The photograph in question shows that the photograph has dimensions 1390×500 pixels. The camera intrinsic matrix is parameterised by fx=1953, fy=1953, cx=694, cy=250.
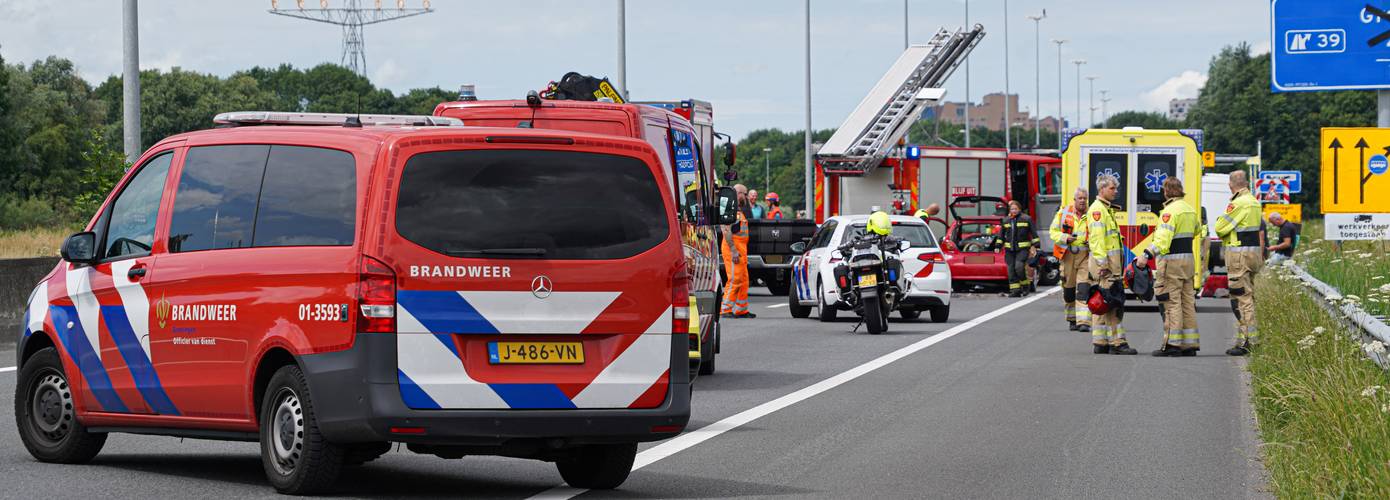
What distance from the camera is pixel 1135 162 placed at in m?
28.6

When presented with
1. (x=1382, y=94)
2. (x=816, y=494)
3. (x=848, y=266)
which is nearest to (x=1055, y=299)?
(x=848, y=266)

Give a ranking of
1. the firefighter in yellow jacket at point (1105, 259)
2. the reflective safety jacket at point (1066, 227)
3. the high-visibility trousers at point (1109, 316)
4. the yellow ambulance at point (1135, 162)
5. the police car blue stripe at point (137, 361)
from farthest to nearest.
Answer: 1. the yellow ambulance at point (1135, 162)
2. the reflective safety jacket at point (1066, 227)
3. the firefighter in yellow jacket at point (1105, 259)
4. the high-visibility trousers at point (1109, 316)
5. the police car blue stripe at point (137, 361)

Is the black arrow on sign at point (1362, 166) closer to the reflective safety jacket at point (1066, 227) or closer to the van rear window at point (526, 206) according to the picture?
the reflective safety jacket at point (1066, 227)

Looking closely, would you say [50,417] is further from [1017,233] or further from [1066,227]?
[1017,233]

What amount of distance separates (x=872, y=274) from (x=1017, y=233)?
34.1 feet

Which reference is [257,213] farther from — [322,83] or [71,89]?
[322,83]

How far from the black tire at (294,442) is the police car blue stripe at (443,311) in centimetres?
62

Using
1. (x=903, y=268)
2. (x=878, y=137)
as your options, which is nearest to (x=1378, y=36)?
(x=903, y=268)

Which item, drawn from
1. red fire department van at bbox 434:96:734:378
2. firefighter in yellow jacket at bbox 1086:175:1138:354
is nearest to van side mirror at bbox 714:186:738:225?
red fire department van at bbox 434:96:734:378

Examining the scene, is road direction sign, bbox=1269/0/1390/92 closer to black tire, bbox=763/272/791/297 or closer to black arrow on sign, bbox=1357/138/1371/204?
black arrow on sign, bbox=1357/138/1371/204

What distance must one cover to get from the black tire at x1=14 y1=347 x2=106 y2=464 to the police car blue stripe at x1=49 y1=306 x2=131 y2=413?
0.54ft

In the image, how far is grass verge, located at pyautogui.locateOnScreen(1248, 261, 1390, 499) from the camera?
7.84 m

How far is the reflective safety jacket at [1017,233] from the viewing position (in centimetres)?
3097

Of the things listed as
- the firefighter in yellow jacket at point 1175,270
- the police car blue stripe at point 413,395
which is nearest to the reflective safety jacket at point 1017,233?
the firefighter in yellow jacket at point 1175,270
